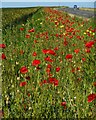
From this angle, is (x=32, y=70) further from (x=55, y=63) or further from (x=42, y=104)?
(x=42, y=104)

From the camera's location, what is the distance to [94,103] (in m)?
4.27

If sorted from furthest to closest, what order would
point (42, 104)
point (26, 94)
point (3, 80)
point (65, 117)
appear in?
point (3, 80)
point (26, 94)
point (42, 104)
point (65, 117)

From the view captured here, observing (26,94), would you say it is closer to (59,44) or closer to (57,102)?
(57,102)

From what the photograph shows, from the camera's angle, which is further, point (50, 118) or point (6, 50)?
point (6, 50)

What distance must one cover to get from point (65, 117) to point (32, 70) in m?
1.77

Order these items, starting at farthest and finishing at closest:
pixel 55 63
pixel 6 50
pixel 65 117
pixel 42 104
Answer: pixel 6 50 → pixel 55 63 → pixel 42 104 → pixel 65 117

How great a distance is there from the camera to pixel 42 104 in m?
4.36

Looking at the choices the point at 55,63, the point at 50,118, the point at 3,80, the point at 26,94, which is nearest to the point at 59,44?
the point at 55,63

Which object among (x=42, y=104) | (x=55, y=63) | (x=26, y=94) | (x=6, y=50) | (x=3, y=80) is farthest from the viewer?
(x=6, y=50)

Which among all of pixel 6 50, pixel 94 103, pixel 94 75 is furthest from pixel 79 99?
pixel 6 50

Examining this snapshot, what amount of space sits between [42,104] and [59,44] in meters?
3.85

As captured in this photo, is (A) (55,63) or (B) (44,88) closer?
(B) (44,88)

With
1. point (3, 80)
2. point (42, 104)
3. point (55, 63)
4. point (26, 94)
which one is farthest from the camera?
point (55, 63)

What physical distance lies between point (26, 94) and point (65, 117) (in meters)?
0.81
